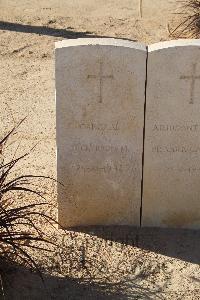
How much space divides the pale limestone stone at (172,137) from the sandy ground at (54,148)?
20 centimetres

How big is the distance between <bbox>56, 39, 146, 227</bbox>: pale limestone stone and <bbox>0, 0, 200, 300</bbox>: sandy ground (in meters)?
0.21

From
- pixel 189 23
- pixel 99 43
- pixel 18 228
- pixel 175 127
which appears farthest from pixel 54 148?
pixel 189 23

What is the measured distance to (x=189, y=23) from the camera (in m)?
8.91

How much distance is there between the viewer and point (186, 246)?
500cm

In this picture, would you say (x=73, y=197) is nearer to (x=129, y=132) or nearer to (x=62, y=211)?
(x=62, y=211)

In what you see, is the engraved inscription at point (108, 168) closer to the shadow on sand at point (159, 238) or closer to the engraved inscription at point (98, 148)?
the engraved inscription at point (98, 148)

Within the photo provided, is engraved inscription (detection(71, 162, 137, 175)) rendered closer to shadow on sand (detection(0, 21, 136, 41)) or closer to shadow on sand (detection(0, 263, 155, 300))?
shadow on sand (detection(0, 263, 155, 300))

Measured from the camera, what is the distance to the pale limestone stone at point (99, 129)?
4582 mm

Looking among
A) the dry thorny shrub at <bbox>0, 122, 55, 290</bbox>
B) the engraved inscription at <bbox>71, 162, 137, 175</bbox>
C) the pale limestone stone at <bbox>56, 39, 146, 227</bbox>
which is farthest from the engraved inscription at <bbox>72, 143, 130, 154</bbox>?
the dry thorny shrub at <bbox>0, 122, 55, 290</bbox>

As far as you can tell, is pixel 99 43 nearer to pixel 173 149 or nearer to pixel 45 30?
pixel 173 149

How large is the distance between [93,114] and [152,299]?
141 cm

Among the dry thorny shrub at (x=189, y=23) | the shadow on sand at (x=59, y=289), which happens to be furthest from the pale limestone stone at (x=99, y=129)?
the dry thorny shrub at (x=189, y=23)

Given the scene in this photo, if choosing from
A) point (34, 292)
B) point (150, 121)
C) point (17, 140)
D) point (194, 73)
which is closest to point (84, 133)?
point (150, 121)

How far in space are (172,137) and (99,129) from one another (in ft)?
1.85
